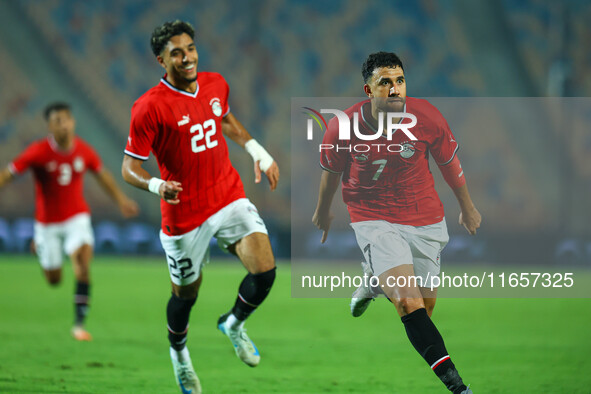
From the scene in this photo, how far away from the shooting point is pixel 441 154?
4.56 meters

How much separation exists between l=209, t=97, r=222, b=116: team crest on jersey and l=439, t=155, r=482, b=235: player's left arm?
160 cm

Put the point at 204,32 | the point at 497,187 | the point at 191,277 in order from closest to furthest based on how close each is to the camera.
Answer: the point at 191,277 < the point at 497,187 < the point at 204,32

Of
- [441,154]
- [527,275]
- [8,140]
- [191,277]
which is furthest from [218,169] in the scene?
[8,140]

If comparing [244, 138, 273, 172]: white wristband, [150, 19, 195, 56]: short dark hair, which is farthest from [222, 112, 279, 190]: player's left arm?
[150, 19, 195, 56]: short dark hair

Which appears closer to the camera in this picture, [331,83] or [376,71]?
[376,71]

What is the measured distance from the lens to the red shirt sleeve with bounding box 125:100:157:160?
4.82 m

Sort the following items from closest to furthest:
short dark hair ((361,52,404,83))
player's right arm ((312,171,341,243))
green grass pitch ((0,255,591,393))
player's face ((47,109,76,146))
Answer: short dark hair ((361,52,404,83)) → player's right arm ((312,171,341,243)) → green grass pitch ((0,255,591,393)) → player's face ((47,109,76,146))

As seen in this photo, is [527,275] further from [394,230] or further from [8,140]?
[8,140]

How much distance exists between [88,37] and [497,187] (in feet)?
36.8

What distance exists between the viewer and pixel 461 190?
15.1 ft

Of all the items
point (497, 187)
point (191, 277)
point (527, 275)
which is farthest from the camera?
point (497, 187)

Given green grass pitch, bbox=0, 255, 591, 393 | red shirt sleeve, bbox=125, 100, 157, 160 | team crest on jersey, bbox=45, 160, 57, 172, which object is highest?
team crest on jersey, bbox=45, 160, 57, 172

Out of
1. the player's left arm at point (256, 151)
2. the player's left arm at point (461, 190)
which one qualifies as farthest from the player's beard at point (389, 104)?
the player's left arm at point (256, 151)

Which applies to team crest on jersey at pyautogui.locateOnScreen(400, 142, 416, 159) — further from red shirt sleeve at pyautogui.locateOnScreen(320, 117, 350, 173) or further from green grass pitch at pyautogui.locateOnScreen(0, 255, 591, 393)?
green grass pitch at pyautogui.locateOnScreen(0, 255, 591, 393)
